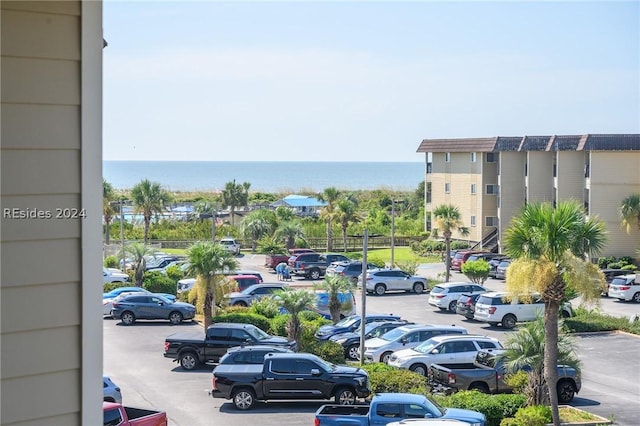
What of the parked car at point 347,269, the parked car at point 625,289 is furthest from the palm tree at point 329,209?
the parked car at point 625,289

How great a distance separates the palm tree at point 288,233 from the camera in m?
51.1

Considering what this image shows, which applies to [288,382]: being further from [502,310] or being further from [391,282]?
[391,282]

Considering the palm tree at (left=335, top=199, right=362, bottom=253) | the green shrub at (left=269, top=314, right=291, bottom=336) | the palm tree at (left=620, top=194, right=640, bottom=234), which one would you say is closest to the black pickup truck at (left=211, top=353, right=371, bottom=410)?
the green shrub at (left=269, top=314, right=291, bottom=336)

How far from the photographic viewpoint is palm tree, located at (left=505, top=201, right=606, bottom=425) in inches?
685

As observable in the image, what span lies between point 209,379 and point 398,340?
5.62 m

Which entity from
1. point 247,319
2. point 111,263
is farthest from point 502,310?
point 111,263

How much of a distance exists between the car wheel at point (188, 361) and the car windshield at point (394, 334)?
557cm

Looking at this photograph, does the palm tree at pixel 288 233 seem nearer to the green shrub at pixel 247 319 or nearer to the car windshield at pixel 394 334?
the green shrub at pixel 247 319

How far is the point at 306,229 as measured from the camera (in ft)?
194

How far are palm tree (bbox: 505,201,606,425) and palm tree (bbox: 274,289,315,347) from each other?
25.7ft

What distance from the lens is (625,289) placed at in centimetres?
3728

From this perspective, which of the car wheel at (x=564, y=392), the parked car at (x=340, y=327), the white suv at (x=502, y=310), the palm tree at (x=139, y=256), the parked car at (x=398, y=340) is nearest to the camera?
the car wheel at (x=564, y=392)

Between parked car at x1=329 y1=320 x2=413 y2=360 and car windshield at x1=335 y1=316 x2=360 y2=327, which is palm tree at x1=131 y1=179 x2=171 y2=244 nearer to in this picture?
car windshield at x1=335 y1=316 x2=360 y2=327

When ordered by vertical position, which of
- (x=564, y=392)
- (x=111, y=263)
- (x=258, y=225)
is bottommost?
(x=564, y=392)
